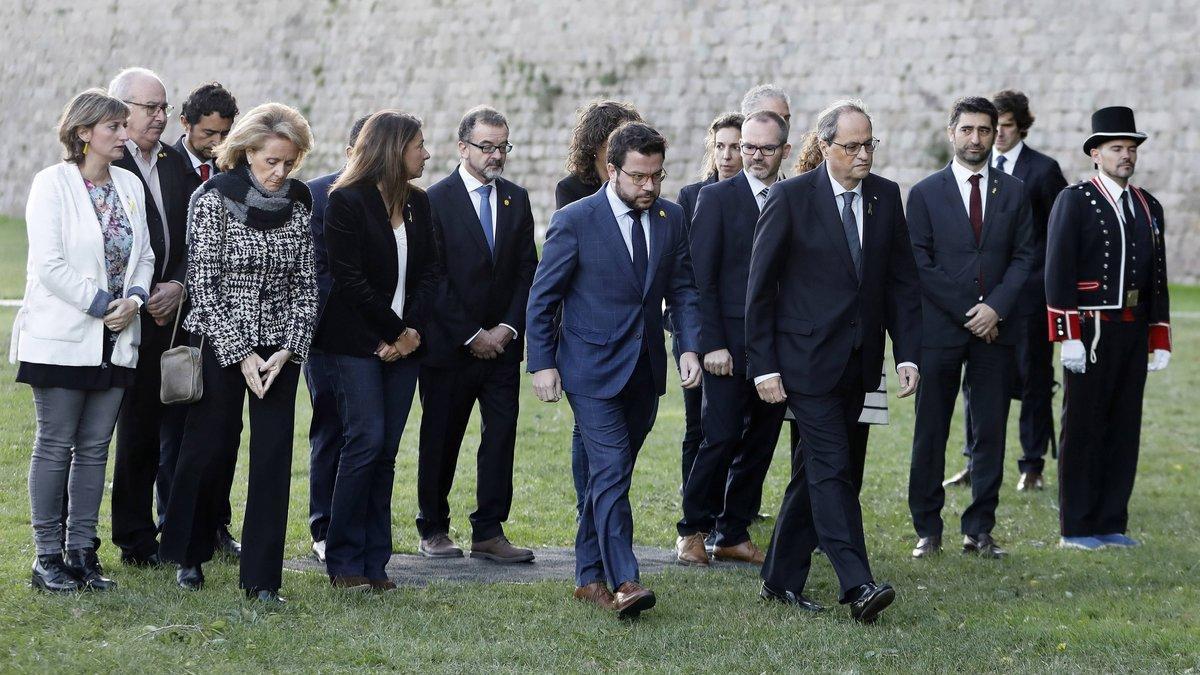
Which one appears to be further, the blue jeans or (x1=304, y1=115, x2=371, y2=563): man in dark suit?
(x1=304, y1=115, x2=371, y2=563): man in dark suit

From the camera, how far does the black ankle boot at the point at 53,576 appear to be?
214 inches

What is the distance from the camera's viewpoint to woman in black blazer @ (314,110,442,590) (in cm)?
582

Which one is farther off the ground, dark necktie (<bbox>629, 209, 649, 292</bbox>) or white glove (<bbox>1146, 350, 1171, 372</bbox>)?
dark necktie (<bbox>629, 209, 649, 292</bbox>)

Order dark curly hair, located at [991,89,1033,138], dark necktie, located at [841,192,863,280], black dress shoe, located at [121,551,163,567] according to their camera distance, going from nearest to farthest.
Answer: dark necktie, located at [841,192,863,280]
black dress shoe, located at [121,551,163,567]
dark curly hair, located at [991,89,1033,138]

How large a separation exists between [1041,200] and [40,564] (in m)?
5.33

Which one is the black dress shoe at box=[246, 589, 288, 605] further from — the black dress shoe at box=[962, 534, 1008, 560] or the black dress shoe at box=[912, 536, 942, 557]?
the black dress shoe at box=[962, 534, 1008, 560]

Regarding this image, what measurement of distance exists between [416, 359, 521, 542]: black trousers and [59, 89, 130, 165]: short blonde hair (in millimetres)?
1800

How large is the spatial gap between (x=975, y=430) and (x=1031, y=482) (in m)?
1.90

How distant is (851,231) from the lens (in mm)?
5793

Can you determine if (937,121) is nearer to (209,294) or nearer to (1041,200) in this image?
(1041,200)

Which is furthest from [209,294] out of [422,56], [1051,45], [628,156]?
[422,56]

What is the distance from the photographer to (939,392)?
7.25 meters

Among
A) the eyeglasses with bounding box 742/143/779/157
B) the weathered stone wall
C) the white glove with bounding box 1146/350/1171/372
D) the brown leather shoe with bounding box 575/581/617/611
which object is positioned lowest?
the brown leather shoe with bounding box 575/581/617/611

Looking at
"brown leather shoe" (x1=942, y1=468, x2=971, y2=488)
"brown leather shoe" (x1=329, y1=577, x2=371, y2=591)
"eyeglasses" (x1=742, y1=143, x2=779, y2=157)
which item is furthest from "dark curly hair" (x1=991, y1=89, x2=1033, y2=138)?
"brown leather shoe" (x1=329, y1=577, x2=371, y2=591)
